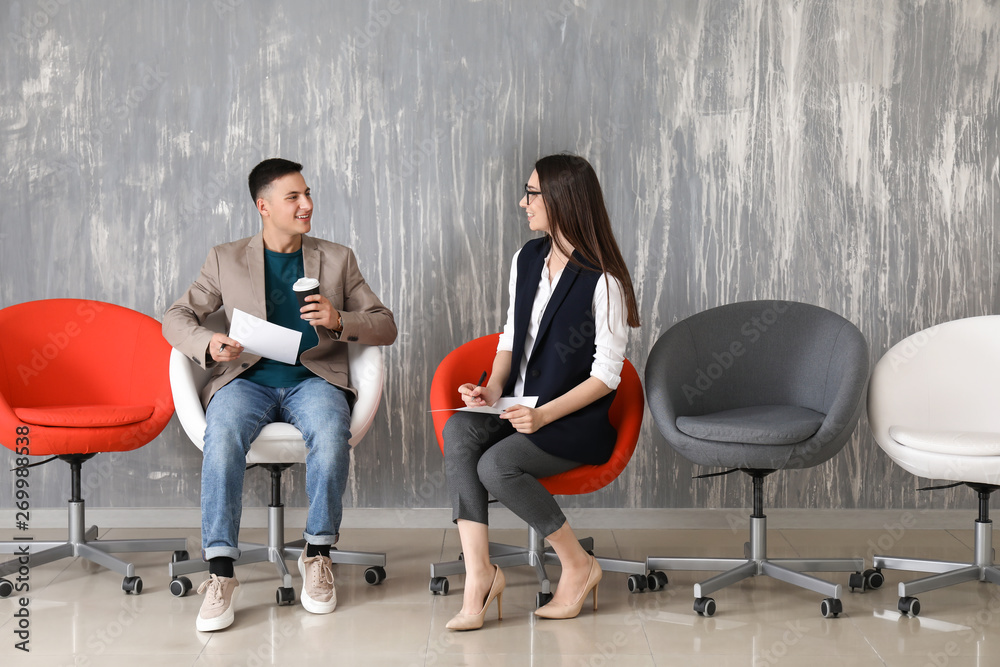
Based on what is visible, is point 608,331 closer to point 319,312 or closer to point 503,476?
point 503,476

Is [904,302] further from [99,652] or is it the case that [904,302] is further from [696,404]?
[99,652]

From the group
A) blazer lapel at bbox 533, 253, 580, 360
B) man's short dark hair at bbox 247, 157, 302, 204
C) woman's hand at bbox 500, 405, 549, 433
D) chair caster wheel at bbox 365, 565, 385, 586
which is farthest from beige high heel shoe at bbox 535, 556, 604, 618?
man's short dark hair at bbox 247, 157, 302, 204

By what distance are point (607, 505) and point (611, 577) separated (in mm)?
644

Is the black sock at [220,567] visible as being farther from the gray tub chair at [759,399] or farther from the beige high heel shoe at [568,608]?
the gray tub chair at [759,399]

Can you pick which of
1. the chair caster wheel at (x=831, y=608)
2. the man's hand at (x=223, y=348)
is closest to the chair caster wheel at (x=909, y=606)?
the chair caster wheel at (x=831, y=608)

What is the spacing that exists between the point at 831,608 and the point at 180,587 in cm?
188

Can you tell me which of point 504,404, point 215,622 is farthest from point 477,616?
point 215,622

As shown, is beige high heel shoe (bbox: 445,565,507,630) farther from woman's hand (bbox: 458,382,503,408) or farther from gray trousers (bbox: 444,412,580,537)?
woman's hand (bbox: 458,382,503,408)

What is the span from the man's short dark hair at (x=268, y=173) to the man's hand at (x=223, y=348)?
0.53m

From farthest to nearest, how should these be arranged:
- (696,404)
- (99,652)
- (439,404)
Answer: (696,404)
(439,404)
(99,652)

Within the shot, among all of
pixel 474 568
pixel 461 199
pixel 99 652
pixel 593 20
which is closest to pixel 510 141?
pixel 461 199

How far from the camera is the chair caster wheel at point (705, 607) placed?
2.51m

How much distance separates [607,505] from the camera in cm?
352

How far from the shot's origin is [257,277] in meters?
2.86
